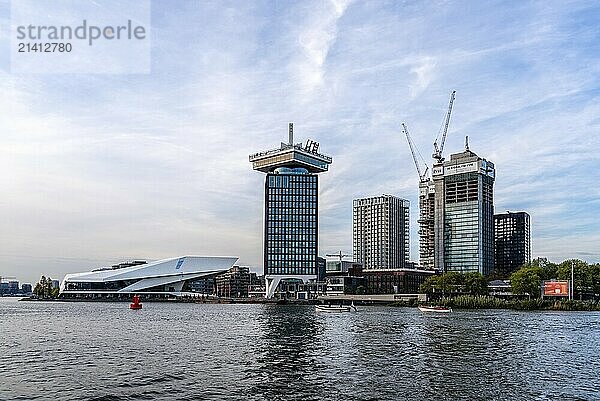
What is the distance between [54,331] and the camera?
66062 mm

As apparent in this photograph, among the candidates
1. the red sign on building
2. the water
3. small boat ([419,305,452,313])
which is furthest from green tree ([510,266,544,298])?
the water

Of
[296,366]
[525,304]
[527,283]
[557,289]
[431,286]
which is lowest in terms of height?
[525,304]

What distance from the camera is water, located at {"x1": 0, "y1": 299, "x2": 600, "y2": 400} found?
3084 cm

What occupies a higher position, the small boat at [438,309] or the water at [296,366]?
the water at [296,366]

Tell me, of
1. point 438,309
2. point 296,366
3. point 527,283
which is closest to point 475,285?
point 527,283

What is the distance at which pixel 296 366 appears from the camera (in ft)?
129

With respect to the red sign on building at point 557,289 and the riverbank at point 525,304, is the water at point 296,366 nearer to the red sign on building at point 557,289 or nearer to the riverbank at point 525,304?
the riverbank at point 525,304

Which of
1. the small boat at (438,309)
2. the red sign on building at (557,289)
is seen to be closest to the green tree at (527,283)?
the red sign on building at (557,289)

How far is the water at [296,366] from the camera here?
30.8 meters

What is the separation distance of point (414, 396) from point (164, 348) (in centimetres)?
2503

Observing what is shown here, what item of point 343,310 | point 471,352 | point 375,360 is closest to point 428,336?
point 471,352

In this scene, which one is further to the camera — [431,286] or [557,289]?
[431,286]

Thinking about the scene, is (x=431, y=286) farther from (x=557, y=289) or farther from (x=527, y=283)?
(x=557, y=289)

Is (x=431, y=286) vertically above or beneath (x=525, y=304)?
above
